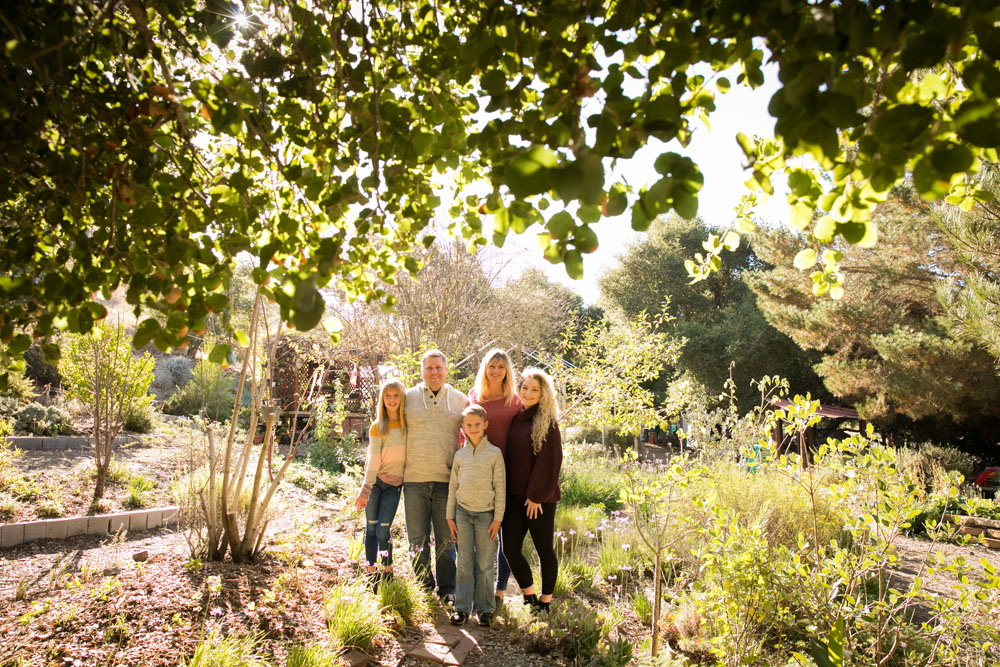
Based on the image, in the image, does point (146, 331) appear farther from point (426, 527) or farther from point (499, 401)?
point (426, 527)

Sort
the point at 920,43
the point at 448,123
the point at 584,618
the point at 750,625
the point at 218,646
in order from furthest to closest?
the point at 584,618 → the point at 750,625 → the point at 218,646 → the point at 448,123 → the point at 920,43

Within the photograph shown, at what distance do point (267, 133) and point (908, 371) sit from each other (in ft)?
36.2

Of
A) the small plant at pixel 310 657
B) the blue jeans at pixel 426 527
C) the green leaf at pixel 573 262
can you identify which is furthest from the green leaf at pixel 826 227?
the blue jeans at pixel 426 527

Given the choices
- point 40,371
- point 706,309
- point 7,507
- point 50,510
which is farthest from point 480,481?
point 706,309

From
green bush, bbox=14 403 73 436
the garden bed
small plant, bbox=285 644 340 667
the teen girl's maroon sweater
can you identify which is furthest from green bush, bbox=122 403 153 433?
small plant, bbox=285 644 340 667

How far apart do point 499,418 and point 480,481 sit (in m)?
0.47

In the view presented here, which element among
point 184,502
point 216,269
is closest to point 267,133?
point 216,269

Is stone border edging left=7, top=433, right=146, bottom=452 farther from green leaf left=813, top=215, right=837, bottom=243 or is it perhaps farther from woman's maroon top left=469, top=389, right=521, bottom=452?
green leaf left=813, top=215, right=837, bottom=243

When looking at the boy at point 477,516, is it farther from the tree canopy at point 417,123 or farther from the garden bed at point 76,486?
the garden bed at point 76,486

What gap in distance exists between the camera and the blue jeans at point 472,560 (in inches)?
140

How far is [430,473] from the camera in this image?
12.6 feet

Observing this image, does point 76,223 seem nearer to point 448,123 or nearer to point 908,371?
point 448,123

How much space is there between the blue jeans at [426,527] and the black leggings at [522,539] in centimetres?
42

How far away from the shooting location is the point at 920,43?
69 centimetres
